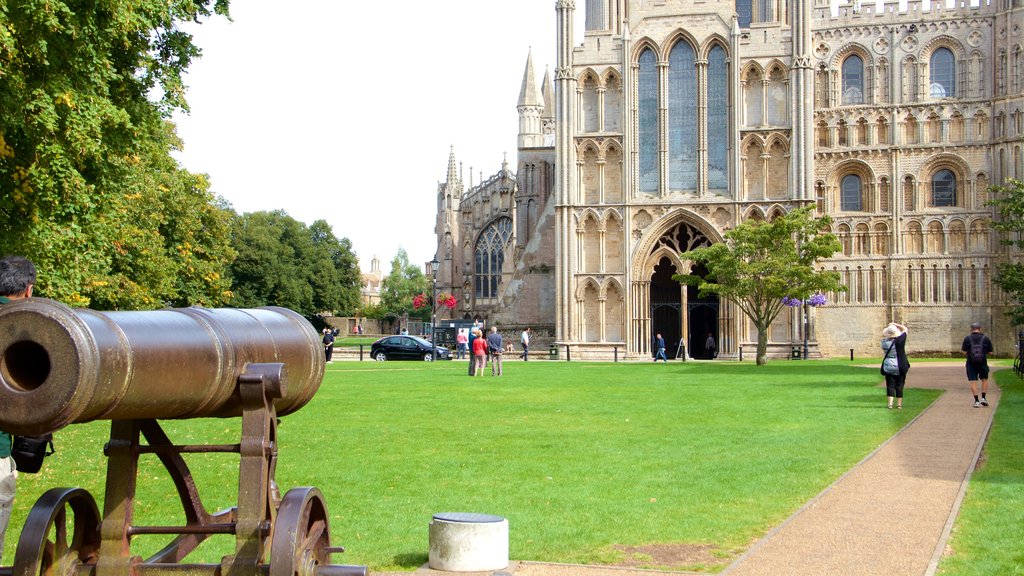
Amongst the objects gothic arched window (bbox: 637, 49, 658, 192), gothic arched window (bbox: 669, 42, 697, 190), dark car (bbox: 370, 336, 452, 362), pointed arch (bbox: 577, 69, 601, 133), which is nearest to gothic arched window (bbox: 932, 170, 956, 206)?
gothic arched window (bbox: 669, 42, 697, 190)

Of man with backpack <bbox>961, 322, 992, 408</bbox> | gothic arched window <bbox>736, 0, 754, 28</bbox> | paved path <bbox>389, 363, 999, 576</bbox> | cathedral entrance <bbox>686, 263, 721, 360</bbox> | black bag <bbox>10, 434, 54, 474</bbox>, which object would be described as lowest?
paved path <bbox>389, 363, 999, 576</bbox>

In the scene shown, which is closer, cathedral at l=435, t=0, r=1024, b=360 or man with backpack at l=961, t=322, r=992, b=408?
man with backpack at l=961, t=322, r=992, b=408

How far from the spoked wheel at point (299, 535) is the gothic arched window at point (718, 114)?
50.6m

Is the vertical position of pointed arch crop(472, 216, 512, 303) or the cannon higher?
pointed arch crop(472, 216, 512, 303)

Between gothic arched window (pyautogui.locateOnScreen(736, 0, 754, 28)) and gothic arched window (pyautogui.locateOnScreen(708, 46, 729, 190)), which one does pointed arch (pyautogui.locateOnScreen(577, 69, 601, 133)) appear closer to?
gothic arched window (pyautogui.locateOnScreen(708, 46, 729, 190))

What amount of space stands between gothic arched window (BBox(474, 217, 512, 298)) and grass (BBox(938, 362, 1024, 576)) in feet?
225

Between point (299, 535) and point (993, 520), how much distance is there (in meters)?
6.59

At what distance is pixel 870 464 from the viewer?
13.0 meters

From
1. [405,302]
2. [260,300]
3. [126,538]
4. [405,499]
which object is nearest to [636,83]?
[260,300]

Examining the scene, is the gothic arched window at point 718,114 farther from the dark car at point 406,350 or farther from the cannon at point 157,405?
the cannon at point 157,405

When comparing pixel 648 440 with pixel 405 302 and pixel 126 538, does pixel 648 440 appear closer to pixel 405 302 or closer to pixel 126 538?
pixel 126 538

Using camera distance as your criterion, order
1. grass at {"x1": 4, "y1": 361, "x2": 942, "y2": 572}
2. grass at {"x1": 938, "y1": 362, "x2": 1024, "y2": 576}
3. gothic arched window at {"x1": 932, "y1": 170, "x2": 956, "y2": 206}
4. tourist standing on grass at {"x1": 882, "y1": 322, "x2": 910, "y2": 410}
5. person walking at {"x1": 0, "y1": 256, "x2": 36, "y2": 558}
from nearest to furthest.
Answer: person walking at {"x1": 0, "y1": 256, "x2": 36, "y2": 558}, grass at {"x1": 938, "y1": 362, "x2": 1024, "y2": 576}, grass at {"x1": 4, "y1": 361, "x2": 942, "y2": 572}, tourist standing on grass at {"x1": 882, "y1": 322, "x2": 910, "y2": 410}, gothic arched window at {"x1": 932, "y1": 170, "x2": 956, "y2": 206}

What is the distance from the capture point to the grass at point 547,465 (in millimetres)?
9227

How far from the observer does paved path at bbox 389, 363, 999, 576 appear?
7871 mm
